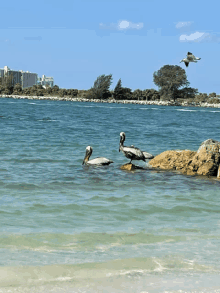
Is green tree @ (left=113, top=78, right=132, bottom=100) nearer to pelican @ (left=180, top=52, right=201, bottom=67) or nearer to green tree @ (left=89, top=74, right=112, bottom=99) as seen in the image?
green tree @ (left=89, top=74, right=112, bottom=99)

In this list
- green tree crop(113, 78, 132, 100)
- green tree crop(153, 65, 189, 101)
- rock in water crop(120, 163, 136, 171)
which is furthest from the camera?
green tree crop(113, 78, 132, 100)

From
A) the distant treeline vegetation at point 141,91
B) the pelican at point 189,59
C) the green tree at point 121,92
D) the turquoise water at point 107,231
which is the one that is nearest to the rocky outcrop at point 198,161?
the turquoise water at point 107,231

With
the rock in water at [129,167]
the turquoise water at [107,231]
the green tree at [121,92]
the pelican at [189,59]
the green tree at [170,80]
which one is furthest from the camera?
the green tree at [121,92]

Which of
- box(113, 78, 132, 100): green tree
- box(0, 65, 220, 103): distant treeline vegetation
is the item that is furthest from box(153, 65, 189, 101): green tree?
box(113, 78, 132, 100): green tree

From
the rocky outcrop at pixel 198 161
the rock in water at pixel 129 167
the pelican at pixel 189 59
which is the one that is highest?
the pelican at pixel 189 59

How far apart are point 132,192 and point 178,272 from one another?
431 centimetres

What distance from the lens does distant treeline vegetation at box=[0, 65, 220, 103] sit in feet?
470

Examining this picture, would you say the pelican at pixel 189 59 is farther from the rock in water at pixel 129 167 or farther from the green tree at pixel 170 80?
the green tree at pixel 170 80

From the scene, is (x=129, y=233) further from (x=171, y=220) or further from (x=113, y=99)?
(x=113, y=99)

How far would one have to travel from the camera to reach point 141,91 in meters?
157

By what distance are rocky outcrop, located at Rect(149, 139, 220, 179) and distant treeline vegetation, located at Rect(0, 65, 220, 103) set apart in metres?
131

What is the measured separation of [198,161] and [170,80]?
133218mm

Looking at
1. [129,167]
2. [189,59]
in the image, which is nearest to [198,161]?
[129,167]

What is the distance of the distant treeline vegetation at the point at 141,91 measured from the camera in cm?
14325
